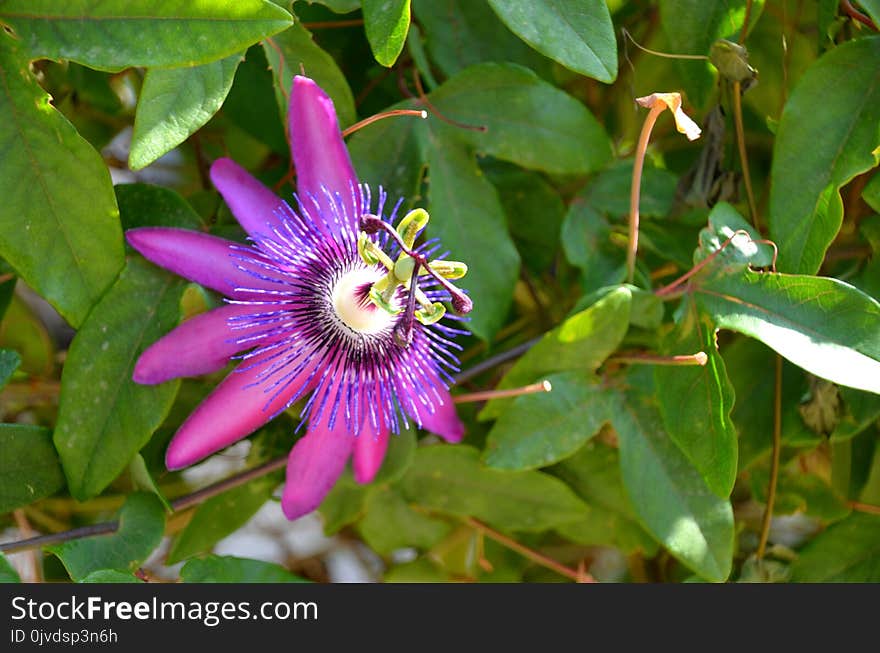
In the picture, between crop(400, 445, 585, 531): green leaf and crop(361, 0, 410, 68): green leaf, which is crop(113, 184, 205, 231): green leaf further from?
crop(400, 445, 585, 531): green leaf

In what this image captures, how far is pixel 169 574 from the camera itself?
1721 millimetres

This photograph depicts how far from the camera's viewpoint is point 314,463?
1077 mm

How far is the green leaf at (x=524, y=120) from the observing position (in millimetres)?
1143

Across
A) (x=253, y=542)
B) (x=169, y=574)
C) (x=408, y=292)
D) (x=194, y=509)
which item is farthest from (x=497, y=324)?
(x=253, y=542)

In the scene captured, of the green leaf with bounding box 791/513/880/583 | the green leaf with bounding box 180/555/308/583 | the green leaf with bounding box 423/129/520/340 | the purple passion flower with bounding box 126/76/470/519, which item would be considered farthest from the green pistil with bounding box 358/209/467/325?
the green leaf with bounding box 791/513/880/583

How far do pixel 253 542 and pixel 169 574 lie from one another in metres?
Result: 0.26

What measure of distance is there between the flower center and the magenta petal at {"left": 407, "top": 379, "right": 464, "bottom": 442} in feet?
0.33

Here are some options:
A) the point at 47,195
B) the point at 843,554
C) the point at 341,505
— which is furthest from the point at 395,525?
the point at 47,195

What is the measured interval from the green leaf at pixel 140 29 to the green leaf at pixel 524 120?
0.32m

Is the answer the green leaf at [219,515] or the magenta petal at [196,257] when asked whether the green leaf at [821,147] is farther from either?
the green leaf at [219,515]

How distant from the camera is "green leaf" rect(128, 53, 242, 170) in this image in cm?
91

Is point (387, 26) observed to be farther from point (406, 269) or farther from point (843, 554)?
point (843, 554)

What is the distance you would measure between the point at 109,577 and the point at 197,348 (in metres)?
0.22

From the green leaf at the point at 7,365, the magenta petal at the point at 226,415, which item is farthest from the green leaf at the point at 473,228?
the green leaf at the point at 7,365
